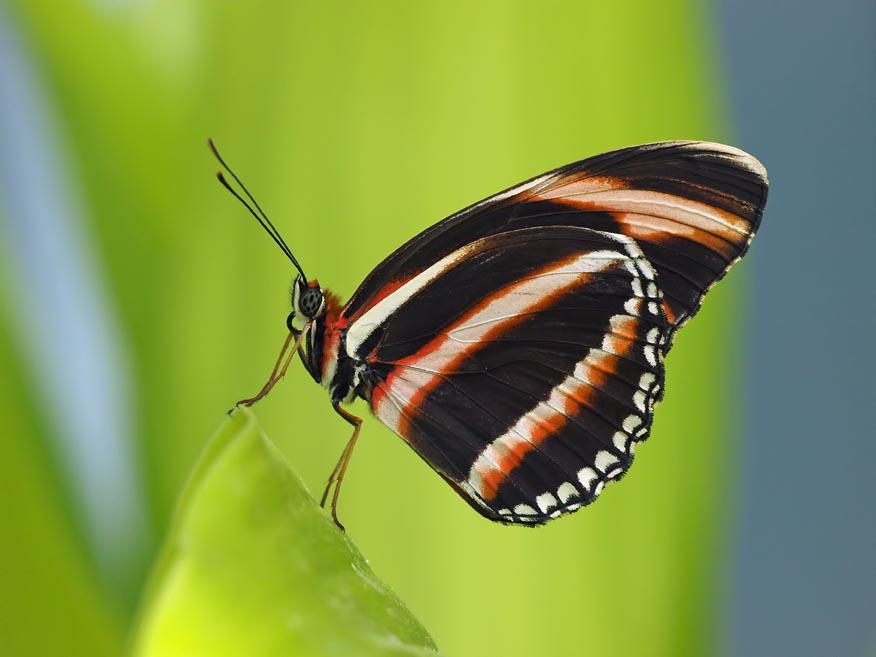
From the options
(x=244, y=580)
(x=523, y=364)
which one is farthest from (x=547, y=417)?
(x=244, y=580)

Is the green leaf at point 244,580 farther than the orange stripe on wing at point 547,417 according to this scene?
No

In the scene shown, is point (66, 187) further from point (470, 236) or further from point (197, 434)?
point (470, 236)

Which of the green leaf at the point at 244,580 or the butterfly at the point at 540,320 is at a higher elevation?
the green leaf at the point at 244,580

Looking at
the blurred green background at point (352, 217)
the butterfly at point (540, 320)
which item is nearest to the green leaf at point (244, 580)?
the butterfly at point (540, 320)

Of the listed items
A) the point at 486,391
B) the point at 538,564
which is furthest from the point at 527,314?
the point at 538,564

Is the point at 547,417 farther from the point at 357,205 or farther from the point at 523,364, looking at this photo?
the point at 357,205

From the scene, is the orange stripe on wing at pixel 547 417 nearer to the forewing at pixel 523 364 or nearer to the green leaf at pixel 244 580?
the forewing at pixel 523 364

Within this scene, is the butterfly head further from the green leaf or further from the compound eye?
the green leaf

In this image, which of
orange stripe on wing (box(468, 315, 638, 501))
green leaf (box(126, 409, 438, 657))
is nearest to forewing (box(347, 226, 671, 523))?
orange stripe on wing (box(468, 315, 638, 501))
